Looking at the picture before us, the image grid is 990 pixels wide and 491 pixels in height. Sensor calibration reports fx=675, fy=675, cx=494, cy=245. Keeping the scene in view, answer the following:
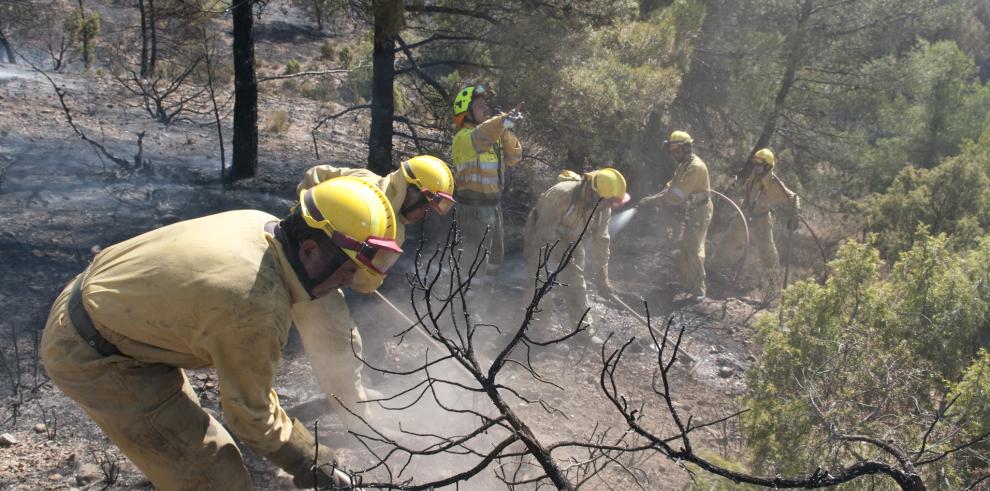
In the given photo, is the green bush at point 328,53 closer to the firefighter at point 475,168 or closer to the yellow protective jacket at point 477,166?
the firefighter at point 475,168

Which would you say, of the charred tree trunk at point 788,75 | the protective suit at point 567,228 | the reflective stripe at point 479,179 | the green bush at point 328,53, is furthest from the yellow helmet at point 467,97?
the green bush at point 328,53

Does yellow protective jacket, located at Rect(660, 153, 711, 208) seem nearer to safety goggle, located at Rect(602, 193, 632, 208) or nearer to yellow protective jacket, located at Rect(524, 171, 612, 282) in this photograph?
yellow protective jacket, located at Rect(524, 171, 612, 282)

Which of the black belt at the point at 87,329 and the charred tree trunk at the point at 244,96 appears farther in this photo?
the charred tree trunk at the point at 244,96

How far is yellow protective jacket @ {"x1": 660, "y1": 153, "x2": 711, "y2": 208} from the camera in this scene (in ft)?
25.2

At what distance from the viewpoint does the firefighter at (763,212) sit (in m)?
8.42

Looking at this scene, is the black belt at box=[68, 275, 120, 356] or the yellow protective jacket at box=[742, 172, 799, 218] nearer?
the black belt at box=[68, 275, 120, 356]

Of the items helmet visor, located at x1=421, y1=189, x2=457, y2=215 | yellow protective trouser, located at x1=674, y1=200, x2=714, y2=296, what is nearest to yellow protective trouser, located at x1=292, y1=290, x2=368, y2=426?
helmet visor, located at x1=421, y1=189, x2=457, y2=215

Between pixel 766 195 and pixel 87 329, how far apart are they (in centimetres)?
786

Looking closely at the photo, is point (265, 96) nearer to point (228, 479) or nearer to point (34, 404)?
point (34, 404)

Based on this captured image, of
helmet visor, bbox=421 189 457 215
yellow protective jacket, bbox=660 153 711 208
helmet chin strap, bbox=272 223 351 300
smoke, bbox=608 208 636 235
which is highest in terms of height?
yellow protective jacket, bbox=660 153 711 208

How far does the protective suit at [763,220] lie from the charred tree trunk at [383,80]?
15.1 ft

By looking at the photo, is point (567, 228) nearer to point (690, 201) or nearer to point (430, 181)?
point (430, 181)

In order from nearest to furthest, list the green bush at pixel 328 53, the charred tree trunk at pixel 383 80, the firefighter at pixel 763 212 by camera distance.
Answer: the charred tree trunk at pixel 383 80, the firefighter at pixel 763 212, the green bush at pixel 328 53

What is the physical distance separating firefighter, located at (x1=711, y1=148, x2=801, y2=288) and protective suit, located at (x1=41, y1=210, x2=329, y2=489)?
7.10 meters
